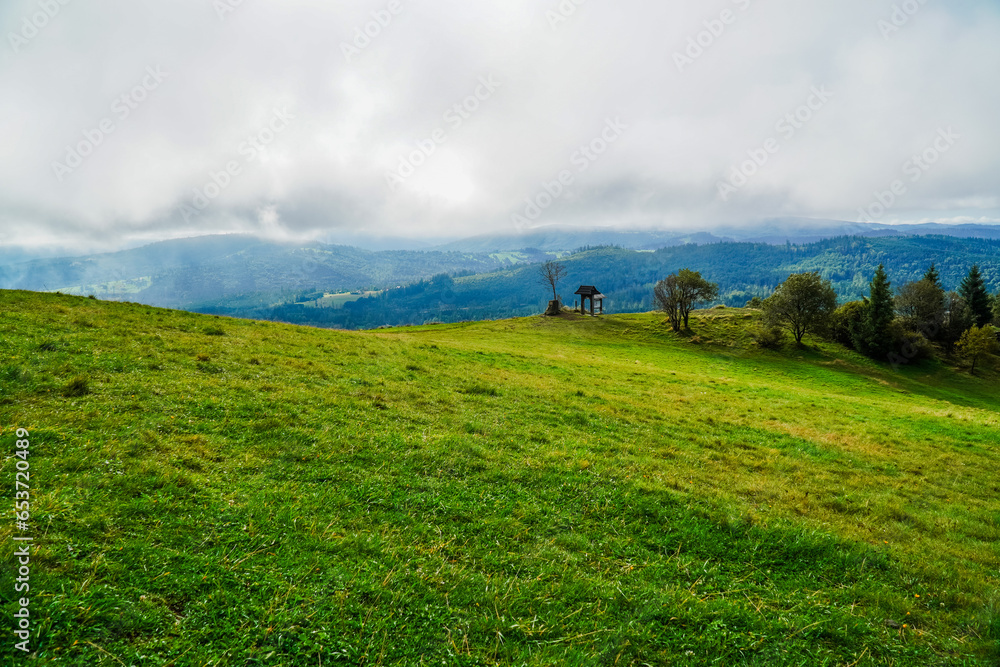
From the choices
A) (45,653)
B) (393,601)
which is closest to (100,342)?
(45,653)

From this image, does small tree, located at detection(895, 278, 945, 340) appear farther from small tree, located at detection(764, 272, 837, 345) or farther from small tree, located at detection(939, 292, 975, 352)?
small tree, located at detection(764, 272, 837, 345)

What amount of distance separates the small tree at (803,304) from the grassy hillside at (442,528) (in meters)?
66.5

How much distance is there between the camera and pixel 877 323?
6988 cm

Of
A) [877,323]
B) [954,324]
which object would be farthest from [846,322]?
[954,324]

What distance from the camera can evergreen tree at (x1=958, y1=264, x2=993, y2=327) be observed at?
87.9 m

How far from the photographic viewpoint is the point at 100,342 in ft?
51.5

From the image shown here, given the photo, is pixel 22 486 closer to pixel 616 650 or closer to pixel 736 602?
pixel 616 650

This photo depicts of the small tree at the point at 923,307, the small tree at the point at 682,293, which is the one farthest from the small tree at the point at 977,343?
the small tree at the point at 682,293

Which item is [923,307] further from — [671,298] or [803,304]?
[671,298]

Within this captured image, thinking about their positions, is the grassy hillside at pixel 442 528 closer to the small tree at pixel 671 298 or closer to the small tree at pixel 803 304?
the small tree at pixel 671 298

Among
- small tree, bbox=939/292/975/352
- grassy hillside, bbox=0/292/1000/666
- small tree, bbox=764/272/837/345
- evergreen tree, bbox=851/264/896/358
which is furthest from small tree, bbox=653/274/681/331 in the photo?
grassy hillside, bbox=0/292/1000/666

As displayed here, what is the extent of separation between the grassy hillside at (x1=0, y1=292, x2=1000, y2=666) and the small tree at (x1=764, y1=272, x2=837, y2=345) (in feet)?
218

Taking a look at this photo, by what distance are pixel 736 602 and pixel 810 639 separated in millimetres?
1046

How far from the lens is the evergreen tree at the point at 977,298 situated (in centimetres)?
8788
